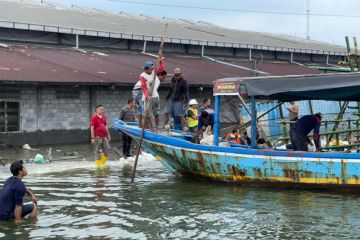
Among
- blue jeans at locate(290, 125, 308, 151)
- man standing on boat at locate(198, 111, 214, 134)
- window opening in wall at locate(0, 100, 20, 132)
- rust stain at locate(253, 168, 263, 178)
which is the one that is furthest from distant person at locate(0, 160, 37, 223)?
window opening in wall at locate(0, 100, 20, 132)

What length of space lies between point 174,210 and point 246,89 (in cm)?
323

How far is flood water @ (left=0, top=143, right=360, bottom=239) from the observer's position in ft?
28.8

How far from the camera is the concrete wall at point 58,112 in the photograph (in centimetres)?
2222

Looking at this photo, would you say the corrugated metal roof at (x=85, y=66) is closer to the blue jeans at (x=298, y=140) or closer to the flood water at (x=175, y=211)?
the flood water at (x=175, y=211)

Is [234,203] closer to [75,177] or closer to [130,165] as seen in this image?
[75,177]

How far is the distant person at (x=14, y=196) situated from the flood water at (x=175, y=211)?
137 millimetres

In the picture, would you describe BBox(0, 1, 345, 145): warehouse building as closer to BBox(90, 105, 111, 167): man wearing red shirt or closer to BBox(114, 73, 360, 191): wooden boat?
BBox(90, 105, 111, 167): man wearing red shirt

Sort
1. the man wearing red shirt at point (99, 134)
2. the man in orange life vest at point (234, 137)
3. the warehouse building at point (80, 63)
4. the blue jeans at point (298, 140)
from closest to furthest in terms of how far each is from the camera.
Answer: the blue jeans at point (298, 140) < the man in orange life vest at point (234, 137) < the man wearing red shirt at point (99, 134) < the warehouse building at point (80, 63)

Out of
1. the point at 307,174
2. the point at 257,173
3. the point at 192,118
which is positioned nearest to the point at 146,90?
the point at 192,118

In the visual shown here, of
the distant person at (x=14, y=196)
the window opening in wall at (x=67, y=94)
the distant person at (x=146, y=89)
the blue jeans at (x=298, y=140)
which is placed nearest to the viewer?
the distant person at (x=14, y=196)

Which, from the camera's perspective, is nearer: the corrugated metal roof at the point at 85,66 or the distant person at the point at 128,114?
the distant person at the point at 128,114

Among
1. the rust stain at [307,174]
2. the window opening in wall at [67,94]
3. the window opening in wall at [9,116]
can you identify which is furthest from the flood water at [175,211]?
the window opening in wall at [67,94]

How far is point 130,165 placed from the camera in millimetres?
16688

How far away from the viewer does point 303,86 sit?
12078 millimetres
